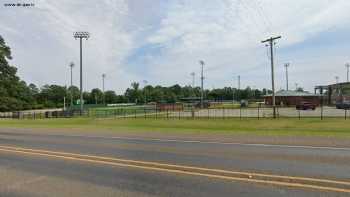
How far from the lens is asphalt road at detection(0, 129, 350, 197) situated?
645cm

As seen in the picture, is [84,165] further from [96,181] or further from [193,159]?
[193,159]

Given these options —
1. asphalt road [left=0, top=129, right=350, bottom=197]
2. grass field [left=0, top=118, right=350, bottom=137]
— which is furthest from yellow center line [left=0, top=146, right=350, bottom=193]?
grass field [left=0, top=118, right=350, bottom=137]

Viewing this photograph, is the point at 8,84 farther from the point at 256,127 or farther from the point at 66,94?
the point at 66,94

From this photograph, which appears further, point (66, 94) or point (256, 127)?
point (66, 94)

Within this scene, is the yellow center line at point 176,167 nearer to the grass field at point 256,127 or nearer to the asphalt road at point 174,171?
the asphalt road at point 174,171

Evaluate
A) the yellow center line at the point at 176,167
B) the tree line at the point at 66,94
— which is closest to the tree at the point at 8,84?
the tree line at the point at 66,94

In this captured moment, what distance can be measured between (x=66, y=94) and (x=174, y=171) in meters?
142

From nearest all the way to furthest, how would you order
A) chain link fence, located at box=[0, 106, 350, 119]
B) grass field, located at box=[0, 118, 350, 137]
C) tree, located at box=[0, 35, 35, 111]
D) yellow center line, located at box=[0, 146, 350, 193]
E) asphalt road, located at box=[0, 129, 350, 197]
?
asphalt road, located at box=[0, 129, 350, 197], yellow center line, located at box=[0, 146, 350, 193], grass field, located at box=[0, 118, 350, 137], chain link fence, located at box=[0, 106, 350, 119], tree, located at box=[0, 35, 35, 111]

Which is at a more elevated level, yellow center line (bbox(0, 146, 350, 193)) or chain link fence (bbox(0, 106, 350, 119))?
chain link fence (bbox(0, 106, 350, 119))

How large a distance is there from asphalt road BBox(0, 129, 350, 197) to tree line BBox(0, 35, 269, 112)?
63.9m

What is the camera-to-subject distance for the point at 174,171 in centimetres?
817

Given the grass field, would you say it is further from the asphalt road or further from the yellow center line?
the yellow center line

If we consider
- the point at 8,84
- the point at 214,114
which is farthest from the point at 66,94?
the point at 214,114

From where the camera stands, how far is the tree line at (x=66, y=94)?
69.9 metres
